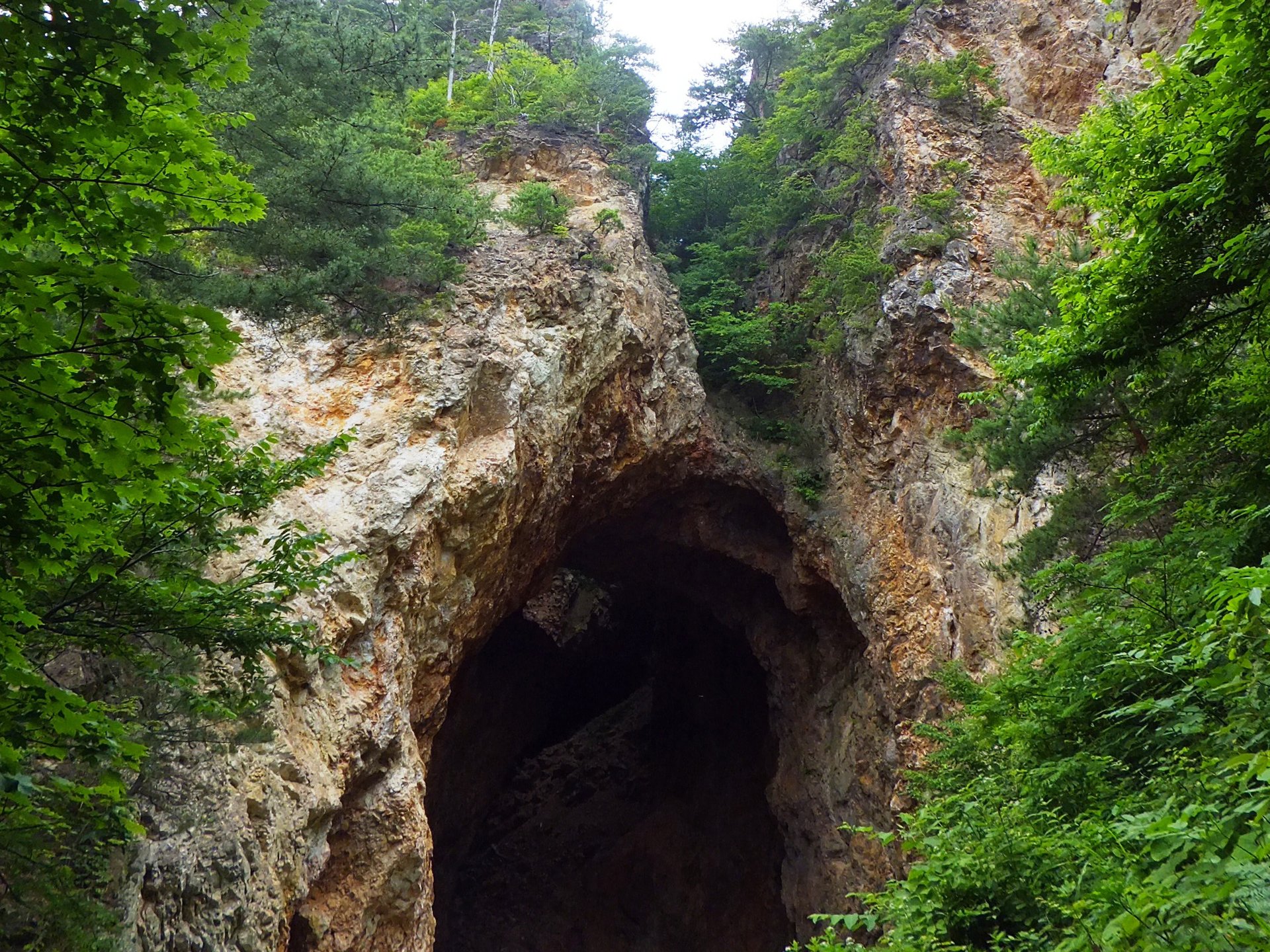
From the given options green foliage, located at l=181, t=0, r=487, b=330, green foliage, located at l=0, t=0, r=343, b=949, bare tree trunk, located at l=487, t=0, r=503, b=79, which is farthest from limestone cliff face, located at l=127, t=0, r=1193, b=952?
bare tree trunk, located at l=487, t=0, r=503, b=79

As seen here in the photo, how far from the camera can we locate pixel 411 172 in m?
12.2

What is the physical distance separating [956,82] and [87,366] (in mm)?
16219

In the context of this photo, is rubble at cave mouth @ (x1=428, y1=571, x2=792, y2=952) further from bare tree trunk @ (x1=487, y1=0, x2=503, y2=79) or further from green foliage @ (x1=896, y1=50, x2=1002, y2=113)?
bare tree trunk @ (x1=487, y1=0, x2=503, y2=79)

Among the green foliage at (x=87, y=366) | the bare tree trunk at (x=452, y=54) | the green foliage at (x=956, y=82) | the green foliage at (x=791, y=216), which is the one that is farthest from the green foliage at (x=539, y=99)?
the green foliage at (x=87, y=366)

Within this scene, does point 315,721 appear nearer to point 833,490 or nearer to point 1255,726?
point 1255,726

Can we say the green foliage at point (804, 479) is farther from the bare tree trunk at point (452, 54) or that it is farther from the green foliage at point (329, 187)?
the bare tree trunk at point (452, 54)

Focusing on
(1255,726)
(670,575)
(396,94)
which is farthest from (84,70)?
(670,575)

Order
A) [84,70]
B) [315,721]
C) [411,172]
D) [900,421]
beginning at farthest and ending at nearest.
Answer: [900,421] < [411,172] < [315,721] < [84,70]

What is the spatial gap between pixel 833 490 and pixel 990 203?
17.5 ft

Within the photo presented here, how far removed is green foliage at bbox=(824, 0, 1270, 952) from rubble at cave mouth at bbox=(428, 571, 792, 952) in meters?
11.9

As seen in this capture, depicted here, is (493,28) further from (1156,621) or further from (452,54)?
(1156,621)

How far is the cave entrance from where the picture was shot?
16734 mm

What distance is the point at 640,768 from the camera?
2027 centimetres

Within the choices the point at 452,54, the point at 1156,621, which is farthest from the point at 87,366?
the point at 452,54
